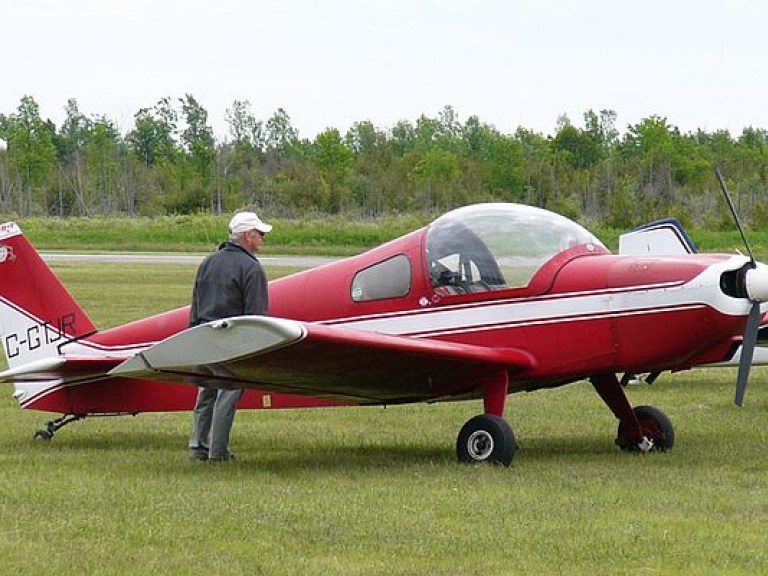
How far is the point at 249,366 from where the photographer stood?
899 centimetres

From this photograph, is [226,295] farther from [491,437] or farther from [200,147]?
[200,147]

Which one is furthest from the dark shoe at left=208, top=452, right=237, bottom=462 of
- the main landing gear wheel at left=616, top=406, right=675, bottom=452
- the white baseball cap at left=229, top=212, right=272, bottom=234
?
the main landing gear wheel at left=616, top=406, right=675, bottom=452

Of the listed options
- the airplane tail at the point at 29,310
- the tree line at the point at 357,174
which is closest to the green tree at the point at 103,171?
the tree line at the point at 357,174

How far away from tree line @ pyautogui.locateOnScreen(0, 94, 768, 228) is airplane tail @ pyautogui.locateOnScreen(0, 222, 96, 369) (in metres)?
49.7

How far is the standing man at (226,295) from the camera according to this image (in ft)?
32.1

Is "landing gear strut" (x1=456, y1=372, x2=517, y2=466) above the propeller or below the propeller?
below

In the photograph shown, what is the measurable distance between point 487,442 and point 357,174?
264ft

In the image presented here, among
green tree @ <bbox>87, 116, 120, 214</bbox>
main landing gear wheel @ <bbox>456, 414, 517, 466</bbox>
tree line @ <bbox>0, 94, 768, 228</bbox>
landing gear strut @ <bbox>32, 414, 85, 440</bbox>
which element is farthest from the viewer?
green tree @ <bbox>87, 116, 120, 214</bbox>

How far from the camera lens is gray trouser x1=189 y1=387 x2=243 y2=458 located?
32.4 ft

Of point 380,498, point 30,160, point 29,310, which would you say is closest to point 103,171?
point 30,160

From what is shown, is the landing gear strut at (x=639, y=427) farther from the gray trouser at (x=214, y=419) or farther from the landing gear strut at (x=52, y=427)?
the landing gear strut at (x=52, y=427)

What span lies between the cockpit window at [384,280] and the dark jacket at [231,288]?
75cm

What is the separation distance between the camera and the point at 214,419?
9953 mm

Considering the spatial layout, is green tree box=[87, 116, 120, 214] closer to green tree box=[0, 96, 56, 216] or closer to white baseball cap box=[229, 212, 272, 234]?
green tree box=[0, 96, 56, 216]
